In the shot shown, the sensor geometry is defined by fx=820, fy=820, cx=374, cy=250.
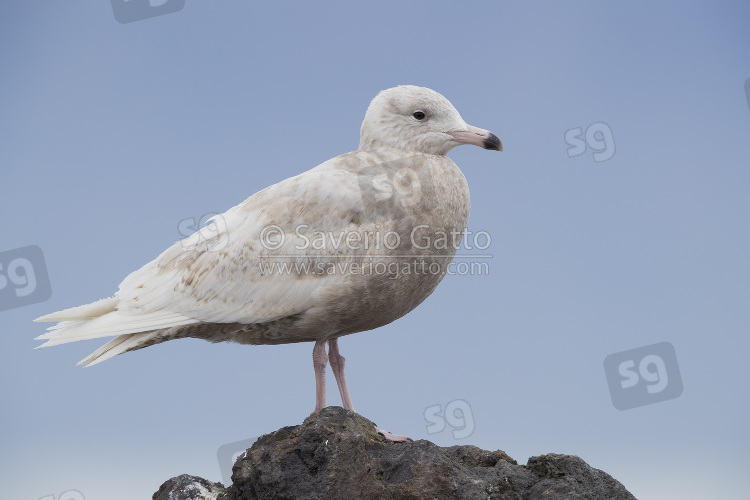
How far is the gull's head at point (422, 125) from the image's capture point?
279 inches

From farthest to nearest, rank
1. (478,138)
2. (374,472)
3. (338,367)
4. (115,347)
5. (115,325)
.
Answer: (338,367)
(478,138)
(115,347)
(115,325)
(374,472)

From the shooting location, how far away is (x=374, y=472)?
18.3ft

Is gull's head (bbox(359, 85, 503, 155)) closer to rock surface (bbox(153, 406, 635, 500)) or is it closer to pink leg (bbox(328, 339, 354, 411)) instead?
pink leg (bbox(328, 339, 354, 411))

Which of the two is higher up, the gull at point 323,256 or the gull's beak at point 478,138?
the gull's beak at point 478,138

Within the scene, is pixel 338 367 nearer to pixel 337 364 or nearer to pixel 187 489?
pixel 337 364

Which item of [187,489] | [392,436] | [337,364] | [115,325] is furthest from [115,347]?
[392,436]

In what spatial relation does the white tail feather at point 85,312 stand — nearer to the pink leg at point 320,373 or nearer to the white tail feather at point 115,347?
the white tail feather at point 115,347

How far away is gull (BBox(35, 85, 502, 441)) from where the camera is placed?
653 centimetres

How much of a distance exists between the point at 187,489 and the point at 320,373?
1.39 meters

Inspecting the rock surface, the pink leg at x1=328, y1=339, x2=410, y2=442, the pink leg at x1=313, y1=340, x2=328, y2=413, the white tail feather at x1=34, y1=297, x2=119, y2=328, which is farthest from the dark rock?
the white tail feather at x1=34, y1=297, x2=119, y2=328

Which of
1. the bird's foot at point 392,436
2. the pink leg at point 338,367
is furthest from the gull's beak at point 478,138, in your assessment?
the bird's foot at point 392,436

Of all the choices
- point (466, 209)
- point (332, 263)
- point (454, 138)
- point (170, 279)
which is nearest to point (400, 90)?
point (454, 138)

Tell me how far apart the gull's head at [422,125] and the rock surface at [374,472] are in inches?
97.0

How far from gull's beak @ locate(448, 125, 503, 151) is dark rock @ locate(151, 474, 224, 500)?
3.54 metres
